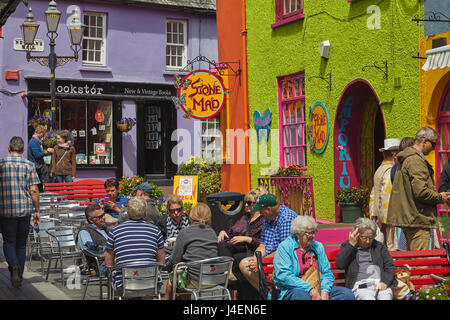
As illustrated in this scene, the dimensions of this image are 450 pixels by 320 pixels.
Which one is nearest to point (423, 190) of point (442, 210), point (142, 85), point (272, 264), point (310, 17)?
point (272, 264)

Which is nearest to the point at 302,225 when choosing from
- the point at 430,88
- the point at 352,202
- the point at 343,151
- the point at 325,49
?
the point at 430,88

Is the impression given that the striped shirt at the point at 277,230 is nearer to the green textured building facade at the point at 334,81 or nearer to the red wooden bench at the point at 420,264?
the red wooden bench at the point at 420,264

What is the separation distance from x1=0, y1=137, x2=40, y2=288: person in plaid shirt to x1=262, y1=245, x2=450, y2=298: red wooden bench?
153 inches

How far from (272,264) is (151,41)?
19.4 meters

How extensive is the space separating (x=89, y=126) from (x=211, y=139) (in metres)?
4.17

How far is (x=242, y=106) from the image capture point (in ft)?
55.4

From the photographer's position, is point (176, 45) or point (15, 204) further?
point (176, 45)

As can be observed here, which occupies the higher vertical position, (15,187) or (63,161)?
(63,161)

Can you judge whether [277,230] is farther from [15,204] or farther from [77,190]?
[77,190]

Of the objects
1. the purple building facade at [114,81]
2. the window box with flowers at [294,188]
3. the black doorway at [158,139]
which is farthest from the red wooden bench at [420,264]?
the black doorway at [158,139]

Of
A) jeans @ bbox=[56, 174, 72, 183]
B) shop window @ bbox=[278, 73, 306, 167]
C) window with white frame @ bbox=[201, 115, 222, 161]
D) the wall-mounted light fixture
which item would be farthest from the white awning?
window with white frame @ bbox=[201, 115, 222, 161]

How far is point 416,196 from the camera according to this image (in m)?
7.90

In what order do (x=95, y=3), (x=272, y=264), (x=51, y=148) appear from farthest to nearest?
(x=95, y=3)
(x=51, y=148)
(x=272, y=264)
